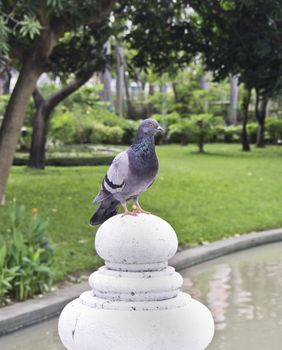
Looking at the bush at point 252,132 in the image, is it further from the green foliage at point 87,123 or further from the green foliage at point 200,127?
the green foliage at point 200,127

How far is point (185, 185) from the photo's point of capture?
14.5 m

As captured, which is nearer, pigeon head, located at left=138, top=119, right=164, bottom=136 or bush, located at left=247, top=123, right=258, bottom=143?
pigeon head, located at left=138, top=119, right=164, bottom=136

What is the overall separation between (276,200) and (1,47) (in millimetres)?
7639

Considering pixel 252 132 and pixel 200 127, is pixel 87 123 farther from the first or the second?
pixel 252 132

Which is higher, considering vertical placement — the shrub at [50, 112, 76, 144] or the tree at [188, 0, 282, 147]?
the tree at [188, 0, 282, 147]

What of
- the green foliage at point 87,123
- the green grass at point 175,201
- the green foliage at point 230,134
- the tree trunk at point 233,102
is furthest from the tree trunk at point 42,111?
the tree trunk at point 233,102

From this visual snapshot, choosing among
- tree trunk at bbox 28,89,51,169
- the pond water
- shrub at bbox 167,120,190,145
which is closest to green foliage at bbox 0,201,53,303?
the pond water

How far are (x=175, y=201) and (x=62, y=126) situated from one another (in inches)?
391

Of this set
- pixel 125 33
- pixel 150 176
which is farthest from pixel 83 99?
pixel 150 176

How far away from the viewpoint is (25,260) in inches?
258

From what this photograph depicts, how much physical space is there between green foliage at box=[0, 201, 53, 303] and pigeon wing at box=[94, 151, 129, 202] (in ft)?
12.1

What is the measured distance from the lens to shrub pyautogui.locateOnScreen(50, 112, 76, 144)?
70.0ft

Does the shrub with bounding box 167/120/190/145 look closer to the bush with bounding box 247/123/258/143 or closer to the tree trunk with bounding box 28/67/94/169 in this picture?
the bush with bounding box 247/123/258/143

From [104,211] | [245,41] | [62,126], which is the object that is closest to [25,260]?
[104,211]
